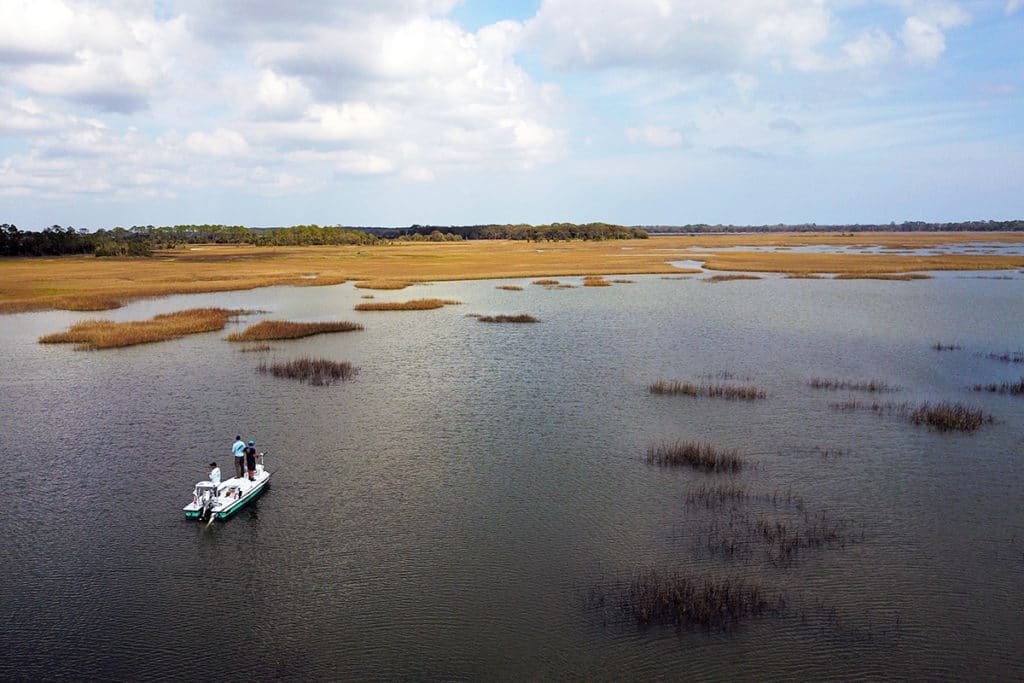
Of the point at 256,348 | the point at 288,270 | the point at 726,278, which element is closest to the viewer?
the point at 256,348

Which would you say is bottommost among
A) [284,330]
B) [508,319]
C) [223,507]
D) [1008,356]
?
[223,507]

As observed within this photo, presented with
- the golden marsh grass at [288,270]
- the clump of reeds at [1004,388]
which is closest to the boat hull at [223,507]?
the clump of reeds at [1004,388]

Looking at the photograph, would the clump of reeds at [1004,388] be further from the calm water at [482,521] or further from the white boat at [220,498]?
the white boat at [220,498]

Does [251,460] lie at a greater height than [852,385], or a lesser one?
lesser

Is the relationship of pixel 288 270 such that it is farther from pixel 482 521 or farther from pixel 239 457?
pixel 482 521

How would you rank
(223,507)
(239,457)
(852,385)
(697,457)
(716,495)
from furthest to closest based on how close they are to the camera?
(852,385) < (697,457) < (239,457) < (716,495) < (223,507)

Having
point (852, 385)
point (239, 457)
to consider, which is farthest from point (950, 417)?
point (239, 457)

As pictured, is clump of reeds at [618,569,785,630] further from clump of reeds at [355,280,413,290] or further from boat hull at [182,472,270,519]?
clump of reeds at [355,280,413,290]

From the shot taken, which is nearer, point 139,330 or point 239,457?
point 239,457

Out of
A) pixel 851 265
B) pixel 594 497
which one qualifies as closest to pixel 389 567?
pixel 594 497
